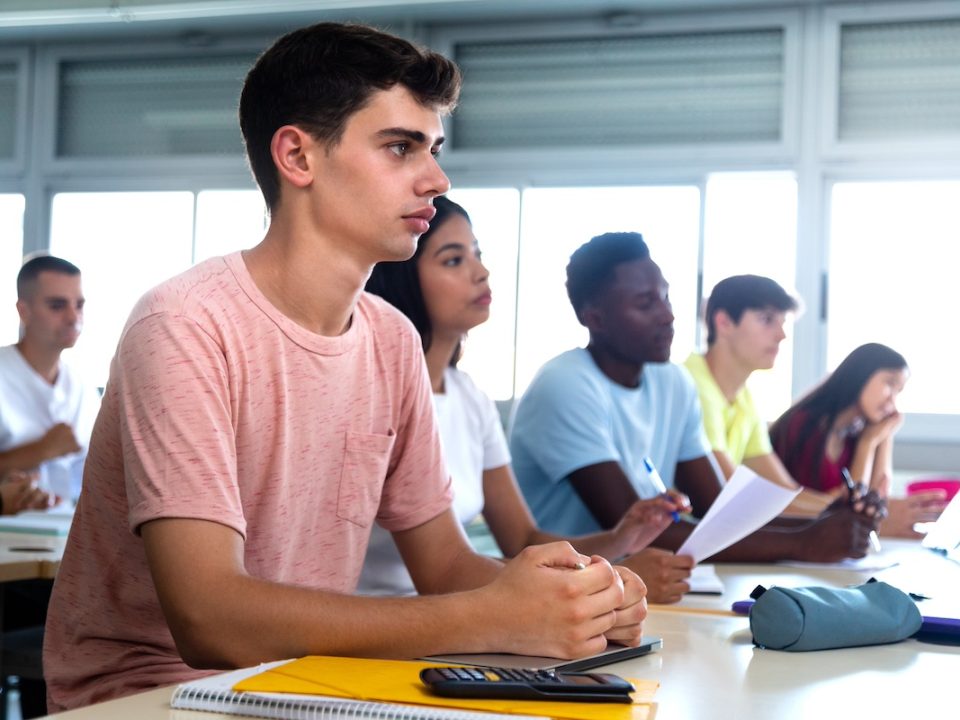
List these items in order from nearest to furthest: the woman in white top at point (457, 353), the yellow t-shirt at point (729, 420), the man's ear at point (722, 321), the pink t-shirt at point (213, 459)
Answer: the pink t-shirt at point (213, 459) < the woman in white top at point (457, 353) < the yellow t-shirt at point (729, 420) < the man's ear at point (722, 321)

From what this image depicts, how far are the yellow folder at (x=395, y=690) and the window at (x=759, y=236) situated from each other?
452cm

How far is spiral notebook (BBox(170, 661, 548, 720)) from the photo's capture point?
90 centimetres

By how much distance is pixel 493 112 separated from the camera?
5918 mm

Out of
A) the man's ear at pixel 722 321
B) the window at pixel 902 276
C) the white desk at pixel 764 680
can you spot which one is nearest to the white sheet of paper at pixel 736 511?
the white desk at pixel 764 680

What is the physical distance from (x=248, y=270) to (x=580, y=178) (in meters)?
4.38

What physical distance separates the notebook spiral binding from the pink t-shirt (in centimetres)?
31

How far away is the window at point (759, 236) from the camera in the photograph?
5434mm

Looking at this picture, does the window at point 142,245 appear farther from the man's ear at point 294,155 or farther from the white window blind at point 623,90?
the man's ear at point 294,155

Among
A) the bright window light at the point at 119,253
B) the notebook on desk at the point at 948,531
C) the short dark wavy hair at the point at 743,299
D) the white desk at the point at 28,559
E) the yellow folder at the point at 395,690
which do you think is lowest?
the white desk at the point at 28,559

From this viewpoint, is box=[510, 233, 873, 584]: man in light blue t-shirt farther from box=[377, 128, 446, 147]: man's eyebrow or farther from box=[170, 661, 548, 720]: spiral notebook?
box=[170, 661, 548, 720]: spiral notebook

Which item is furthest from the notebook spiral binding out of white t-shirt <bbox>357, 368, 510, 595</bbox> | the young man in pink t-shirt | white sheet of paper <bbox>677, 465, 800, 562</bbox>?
white t-shirt <bbox>357, 368, 510, 595</bbox>

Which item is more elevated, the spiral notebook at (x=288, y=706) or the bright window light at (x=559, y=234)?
the bright window light at (x=559, y=234)

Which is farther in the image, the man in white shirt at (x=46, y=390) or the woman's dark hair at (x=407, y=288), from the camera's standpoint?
the man in white shirt at (x=46, y=390)

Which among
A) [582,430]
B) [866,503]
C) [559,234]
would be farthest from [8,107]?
[866,503]
